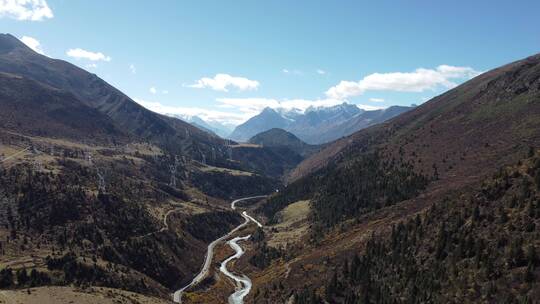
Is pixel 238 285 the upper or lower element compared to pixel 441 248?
lower

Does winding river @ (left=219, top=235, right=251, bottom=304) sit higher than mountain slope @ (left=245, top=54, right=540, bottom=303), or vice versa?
mountain slope @ (left=245, top=54, right=540, bottom=303)

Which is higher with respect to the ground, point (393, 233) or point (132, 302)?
point (393, 233)

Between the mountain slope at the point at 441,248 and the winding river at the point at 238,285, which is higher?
the mountain slope at the point at 441,248

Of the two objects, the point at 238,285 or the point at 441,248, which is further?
the point at 238,285

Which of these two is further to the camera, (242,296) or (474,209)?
(242,296)

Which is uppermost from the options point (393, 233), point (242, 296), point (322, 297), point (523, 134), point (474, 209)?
point (523, 134)

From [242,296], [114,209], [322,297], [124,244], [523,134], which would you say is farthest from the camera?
[114,209]

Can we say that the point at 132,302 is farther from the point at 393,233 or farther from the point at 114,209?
the point at 114,209

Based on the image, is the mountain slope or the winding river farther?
the winding river

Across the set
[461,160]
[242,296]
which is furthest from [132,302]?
[461,160]

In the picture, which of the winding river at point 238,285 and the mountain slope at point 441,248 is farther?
the winding river at point 238,285

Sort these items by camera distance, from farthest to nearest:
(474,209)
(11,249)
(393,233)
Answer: (11,249), (393,233), (474,209)
